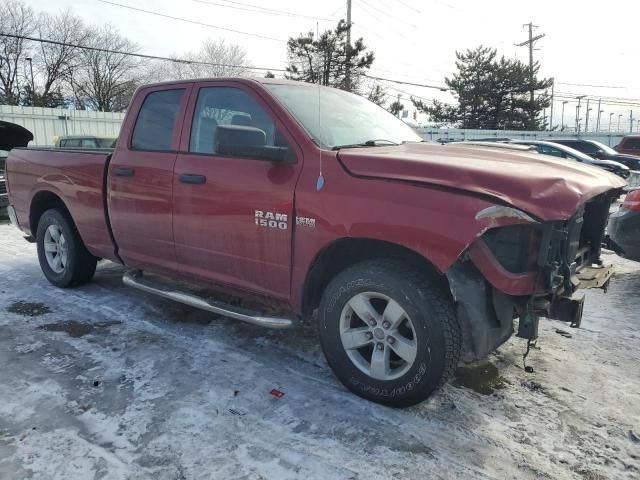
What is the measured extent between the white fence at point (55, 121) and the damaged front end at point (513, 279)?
88.2ft

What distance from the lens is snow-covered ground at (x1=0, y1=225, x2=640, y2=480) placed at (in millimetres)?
2482

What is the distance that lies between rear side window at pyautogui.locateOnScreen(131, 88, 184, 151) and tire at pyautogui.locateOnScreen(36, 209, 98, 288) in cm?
143

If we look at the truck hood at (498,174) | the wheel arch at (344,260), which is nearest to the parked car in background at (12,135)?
the wheel arch at (344,260)

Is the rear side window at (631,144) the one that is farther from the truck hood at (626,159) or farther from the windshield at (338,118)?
the windshield at (338,118)

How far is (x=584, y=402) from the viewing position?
3.08 meters

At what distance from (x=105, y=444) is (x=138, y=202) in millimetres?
2039

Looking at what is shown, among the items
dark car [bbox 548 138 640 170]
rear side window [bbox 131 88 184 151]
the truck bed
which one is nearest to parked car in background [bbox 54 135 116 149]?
the truck bed

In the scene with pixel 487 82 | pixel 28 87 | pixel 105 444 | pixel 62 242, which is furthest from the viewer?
pixel 28 87

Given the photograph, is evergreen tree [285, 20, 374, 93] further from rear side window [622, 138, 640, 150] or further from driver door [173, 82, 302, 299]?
driver door [173, 82, 302, 299]

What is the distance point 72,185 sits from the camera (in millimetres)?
4766

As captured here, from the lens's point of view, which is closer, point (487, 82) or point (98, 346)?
point (98, 346)

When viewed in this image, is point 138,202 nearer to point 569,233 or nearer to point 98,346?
point 98,346

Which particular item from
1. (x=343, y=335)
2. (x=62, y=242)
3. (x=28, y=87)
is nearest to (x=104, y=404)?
(x=343, y=335)

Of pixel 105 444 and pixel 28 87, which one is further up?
pixel 28 87
